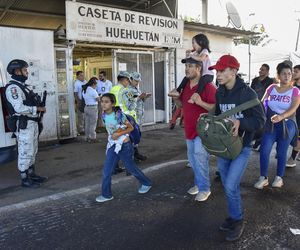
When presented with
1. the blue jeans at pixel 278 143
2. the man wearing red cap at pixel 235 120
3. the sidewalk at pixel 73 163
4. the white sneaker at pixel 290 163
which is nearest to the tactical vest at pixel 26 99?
the sidewalk at pixel 73 163

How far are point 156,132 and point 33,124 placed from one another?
Answer: 19.0 ft

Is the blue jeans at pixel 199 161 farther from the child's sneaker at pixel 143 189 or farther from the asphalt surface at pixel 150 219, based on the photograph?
the child's sneaker at pixel 143 189

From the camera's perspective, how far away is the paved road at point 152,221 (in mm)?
3523

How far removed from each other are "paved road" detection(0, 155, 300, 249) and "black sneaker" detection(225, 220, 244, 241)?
0.06 m

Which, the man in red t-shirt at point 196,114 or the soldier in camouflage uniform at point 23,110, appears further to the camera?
the soldier in camouflage uniform at point 23,110

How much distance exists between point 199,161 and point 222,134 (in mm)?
1085

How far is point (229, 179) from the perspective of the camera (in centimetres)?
350

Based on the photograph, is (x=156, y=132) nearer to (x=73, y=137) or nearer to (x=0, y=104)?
(x=73, y=137)

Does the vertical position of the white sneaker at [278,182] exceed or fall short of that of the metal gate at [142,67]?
it falls short

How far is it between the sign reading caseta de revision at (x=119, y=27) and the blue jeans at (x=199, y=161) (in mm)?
5201

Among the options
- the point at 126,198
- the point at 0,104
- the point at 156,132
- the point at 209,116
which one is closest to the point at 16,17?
the point at 156,132

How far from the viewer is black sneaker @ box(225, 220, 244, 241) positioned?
138 inches

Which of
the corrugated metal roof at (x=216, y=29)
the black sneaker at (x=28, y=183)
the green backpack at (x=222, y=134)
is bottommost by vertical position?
the black sneaker at (x=28, y=183)

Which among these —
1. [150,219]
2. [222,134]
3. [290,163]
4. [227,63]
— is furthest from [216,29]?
[222,134]
